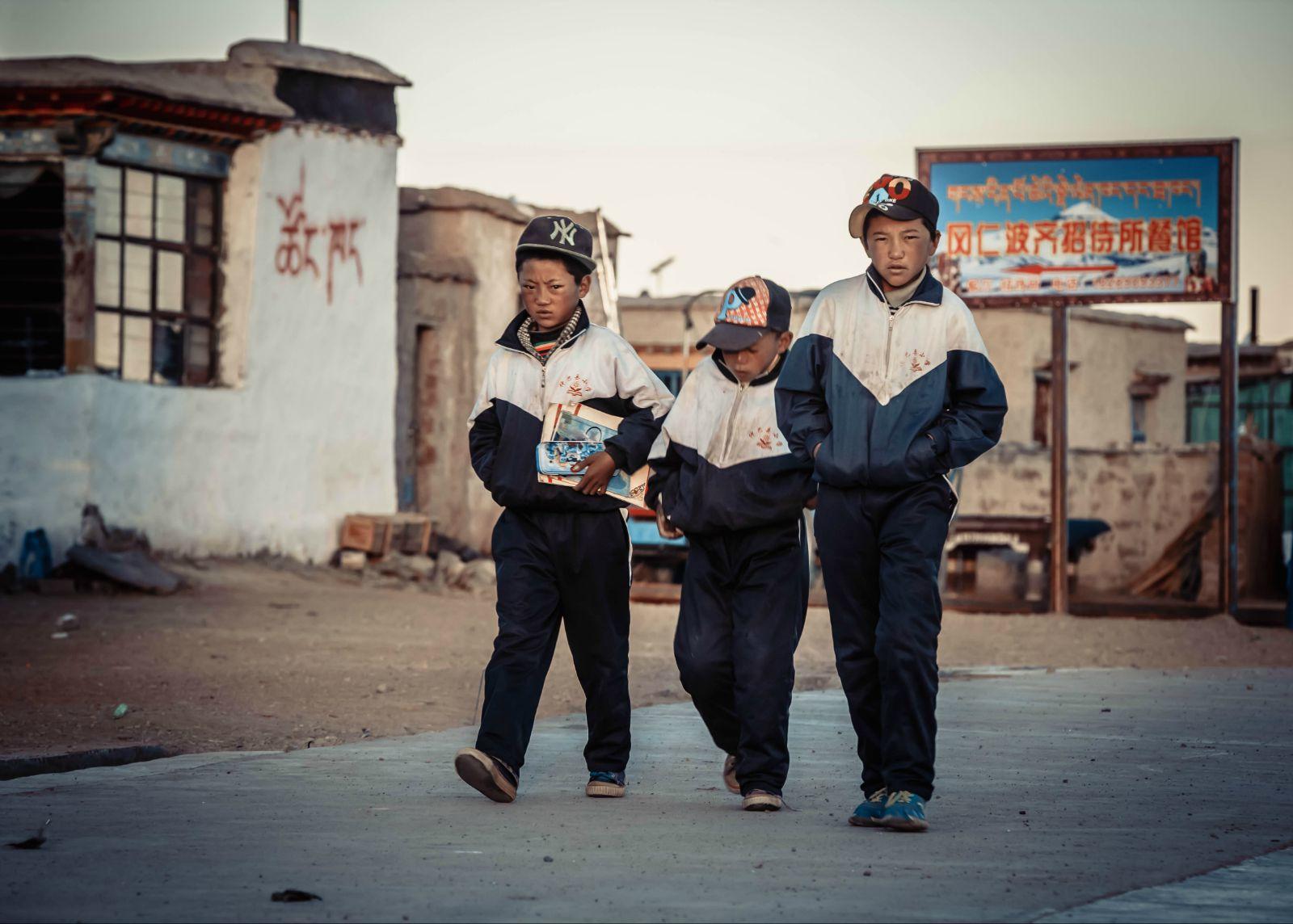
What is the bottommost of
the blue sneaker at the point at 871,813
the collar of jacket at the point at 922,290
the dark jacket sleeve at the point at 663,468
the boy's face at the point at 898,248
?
the blue sneaker at the point at 871,813

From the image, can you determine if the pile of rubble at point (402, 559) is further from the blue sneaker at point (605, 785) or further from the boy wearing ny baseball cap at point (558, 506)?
the blue sneaker at point (605, 785)

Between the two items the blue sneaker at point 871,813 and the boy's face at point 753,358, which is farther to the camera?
the boy's face at point 753,358

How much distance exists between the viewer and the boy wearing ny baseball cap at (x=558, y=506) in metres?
5.42

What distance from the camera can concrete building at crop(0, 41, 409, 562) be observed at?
1482 centimetres

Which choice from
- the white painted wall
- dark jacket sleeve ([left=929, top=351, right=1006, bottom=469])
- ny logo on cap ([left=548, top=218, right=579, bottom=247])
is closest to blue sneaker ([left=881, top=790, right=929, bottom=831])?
dark jacket sleeve ([left=929, top=351, right=1006, bottom=469])

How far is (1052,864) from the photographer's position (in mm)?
4078

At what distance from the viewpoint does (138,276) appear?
15.7 m

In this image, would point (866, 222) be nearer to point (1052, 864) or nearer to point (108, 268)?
point (1052, 864)

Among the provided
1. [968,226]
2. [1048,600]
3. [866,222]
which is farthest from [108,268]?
[866,222]

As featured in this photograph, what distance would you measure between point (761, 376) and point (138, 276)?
37.4 ft

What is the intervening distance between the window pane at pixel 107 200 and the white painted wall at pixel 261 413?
1.22m

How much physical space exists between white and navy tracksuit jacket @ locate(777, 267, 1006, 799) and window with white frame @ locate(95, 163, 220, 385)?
11435 millimetres

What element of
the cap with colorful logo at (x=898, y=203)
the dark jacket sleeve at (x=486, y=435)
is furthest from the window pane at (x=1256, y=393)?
the cap with colorful logo at (x=898, y=203)

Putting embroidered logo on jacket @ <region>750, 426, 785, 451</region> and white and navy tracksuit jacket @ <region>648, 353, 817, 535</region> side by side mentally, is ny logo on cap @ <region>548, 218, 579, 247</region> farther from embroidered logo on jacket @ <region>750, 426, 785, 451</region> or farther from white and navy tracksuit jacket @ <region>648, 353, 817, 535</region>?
embroidered logo on jacket @ <region>750, 426, 785, 451</region>
